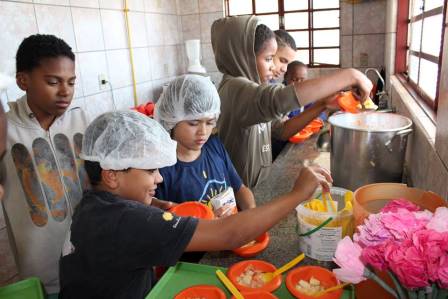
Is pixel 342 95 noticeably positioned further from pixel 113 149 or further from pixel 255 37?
pixel 113 149

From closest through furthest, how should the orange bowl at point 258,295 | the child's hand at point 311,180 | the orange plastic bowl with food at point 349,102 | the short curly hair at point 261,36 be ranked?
the orange bowl at point 258,295 → the child's hand at point 311,180 → the orange plastic bowl with food at point 349,102 → the short curly hair at point 261,36

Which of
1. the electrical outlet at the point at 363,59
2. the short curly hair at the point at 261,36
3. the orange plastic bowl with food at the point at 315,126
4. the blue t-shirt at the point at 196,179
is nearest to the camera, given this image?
the blue t-shirt at the point at 196,179

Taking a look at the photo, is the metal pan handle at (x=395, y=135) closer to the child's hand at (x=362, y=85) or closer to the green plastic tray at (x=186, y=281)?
the child's hand at (x=362, y=85)

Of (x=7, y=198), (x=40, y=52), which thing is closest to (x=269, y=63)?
(x=40, y=52)

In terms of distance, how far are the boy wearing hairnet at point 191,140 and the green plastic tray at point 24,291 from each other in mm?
401

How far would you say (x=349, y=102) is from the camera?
125 cm

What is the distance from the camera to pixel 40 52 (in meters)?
1.18

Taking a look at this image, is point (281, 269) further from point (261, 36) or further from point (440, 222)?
point (261, 36)

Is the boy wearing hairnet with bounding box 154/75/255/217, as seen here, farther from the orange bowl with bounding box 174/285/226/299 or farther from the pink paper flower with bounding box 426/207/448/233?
the pink paper flower with bounding box 426/207/448/233

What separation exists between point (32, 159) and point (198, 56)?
263 centimetres

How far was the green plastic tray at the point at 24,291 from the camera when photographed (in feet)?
3.09

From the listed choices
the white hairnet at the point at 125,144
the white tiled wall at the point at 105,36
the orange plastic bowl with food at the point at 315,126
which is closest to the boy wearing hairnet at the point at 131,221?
the white hairnet at the point at 125,144

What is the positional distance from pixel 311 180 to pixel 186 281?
0.35m

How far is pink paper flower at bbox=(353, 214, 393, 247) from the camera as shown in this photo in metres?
0.49
